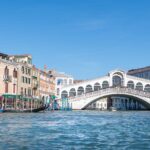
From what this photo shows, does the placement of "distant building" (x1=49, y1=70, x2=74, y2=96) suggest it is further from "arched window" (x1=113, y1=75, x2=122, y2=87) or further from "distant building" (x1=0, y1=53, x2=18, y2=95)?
"distant building" (x1=0, y1=53, x2=18, y2=95)

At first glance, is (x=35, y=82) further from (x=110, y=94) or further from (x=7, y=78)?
(x=110, y=94)

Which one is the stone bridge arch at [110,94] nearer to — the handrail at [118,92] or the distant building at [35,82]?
the handrail at [118,92]

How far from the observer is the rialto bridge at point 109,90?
51094 mm

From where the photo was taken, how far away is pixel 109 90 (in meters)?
51.1

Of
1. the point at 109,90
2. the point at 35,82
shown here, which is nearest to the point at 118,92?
the point at 109,90

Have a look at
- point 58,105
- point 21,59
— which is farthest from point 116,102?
point 21,59

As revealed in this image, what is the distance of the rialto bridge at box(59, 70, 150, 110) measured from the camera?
168 feet

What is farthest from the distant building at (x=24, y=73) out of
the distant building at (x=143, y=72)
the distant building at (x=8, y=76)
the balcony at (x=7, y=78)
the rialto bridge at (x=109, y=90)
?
the distant building at (x=143, y=72)

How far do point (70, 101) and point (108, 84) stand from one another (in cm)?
755

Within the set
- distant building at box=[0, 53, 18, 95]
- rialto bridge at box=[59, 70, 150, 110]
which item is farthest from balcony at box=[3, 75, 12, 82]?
rialto bridge at box=[59, 70, 150, 110]

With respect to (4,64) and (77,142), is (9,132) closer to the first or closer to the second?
(77,142)

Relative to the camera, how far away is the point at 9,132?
1443 centimetres

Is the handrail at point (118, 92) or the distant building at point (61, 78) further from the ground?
the distant building at point (61, 78)

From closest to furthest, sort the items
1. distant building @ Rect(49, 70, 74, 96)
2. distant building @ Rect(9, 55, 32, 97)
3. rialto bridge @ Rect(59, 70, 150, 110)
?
1. distant building @ Rect(9, 55, 32, 97)
2. rialto bridge @ Rect(59, 70, 150, 110)
3. distant building @ Rect(49, 70, 74, 96)
